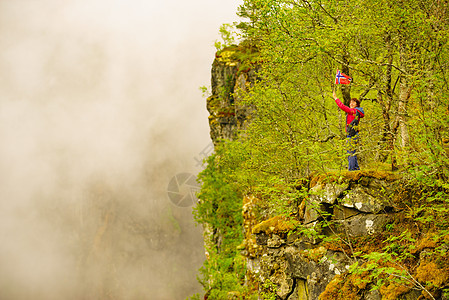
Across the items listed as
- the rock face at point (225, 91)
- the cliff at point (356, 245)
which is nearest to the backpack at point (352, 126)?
the cliff at point (356, 245)

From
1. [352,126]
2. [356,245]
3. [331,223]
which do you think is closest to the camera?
[356,245]

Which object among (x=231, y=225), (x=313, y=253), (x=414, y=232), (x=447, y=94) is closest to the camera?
(x=447, y=94)

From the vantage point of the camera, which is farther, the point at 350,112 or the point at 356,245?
the point at 350,112

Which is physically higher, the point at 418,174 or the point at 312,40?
the point at 312,40

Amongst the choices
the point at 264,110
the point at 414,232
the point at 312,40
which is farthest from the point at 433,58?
the point at 264,110

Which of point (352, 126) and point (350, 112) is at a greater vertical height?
point (350, 112)

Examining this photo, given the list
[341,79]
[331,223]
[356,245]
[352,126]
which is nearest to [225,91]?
[341,79]

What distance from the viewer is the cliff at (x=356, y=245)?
7.53 m

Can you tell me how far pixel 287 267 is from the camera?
11609 mm

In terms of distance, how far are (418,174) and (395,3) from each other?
5216 mm

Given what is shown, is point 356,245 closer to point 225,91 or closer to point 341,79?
point 341,79

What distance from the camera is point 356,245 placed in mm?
9477

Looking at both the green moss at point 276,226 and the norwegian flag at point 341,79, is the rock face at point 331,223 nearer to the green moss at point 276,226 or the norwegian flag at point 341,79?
the green moss at point 276,226

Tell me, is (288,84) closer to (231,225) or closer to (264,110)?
(264,110)
